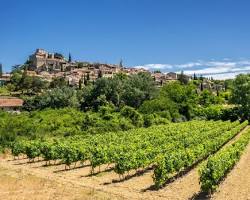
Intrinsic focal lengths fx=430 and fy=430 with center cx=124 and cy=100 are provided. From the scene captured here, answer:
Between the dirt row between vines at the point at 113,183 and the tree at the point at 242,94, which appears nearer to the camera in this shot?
the dirt row between vines at the point at 113,183

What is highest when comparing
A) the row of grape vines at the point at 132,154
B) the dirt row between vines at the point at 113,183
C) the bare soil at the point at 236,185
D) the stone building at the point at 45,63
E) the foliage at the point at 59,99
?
the stone building at the point at 45,63

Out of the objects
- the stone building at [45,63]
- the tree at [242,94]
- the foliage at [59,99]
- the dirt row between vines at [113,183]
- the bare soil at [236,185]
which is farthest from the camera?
the stone building at [45,63]

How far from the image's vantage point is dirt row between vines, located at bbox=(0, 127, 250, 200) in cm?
1852

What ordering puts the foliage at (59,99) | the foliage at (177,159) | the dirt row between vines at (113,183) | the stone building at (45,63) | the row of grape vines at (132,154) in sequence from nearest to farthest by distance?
1. the dirt row between vines at (113,183)
2. the foliage at (177,159)
3. the row of grape vines at (132,154)
4. the foliage at (59,99)
5. the stone building at (45,63)

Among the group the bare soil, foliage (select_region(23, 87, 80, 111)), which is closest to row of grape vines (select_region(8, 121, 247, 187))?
the bare soil

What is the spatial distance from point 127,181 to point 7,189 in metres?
5.83

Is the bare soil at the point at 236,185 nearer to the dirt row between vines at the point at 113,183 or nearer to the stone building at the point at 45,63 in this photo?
the dirt row between vines at the point at 113,183

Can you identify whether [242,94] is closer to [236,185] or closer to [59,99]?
[59,99]

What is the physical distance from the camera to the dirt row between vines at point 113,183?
18516 mm

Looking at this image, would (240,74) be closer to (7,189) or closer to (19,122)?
(19,122)

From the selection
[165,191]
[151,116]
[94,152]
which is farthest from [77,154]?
[151,116]

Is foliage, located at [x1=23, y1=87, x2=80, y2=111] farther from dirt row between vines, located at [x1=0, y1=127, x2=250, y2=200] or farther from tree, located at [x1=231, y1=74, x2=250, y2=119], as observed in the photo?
dirt row between vines, located at [x1=0, y1=127, x2=250, y2=200]

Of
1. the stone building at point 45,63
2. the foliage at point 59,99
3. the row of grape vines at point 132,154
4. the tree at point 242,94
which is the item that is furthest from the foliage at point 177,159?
the stone building at point 45,63

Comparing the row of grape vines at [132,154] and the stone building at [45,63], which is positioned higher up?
the stone building at [45,63]
